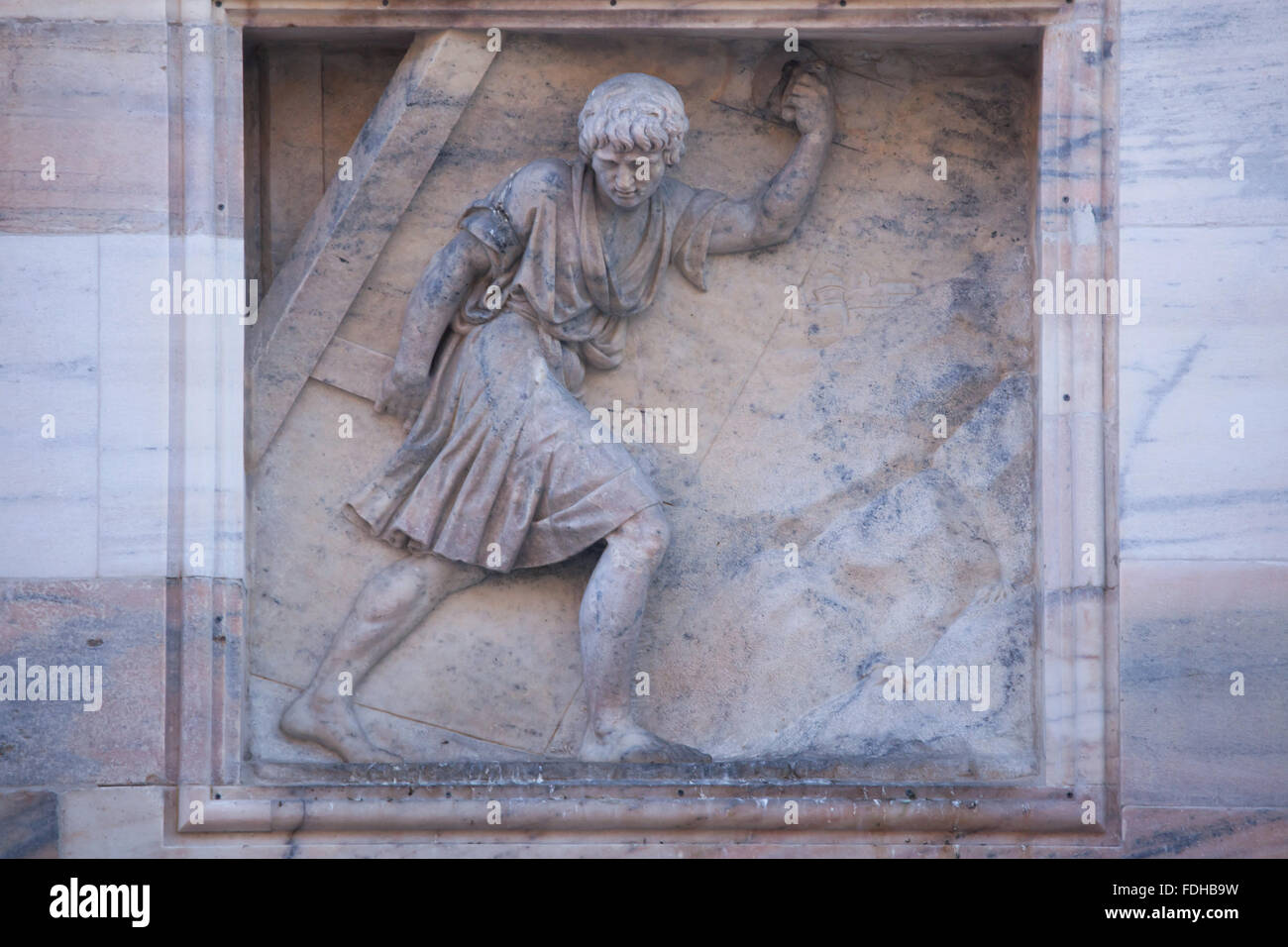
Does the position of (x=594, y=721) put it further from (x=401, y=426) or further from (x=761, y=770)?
(x=401, y=426)

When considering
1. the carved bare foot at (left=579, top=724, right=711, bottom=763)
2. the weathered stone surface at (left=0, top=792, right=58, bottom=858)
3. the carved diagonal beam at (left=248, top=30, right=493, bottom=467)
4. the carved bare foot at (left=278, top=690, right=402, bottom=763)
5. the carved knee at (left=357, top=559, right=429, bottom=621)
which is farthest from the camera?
the carved diagonal beam at (left=248, top=30, right=493, bottom=467)

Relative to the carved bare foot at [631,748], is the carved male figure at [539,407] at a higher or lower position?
higher

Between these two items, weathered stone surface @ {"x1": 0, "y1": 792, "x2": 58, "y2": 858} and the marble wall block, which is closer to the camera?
weathered stone surface @ {"x1": 0, "y1": 792, "x2": 58, "y2": 858}

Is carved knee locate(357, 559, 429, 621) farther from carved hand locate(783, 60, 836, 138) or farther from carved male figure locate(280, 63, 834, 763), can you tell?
carved hand locate(783, 60, 836, 138)

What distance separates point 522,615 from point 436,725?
49 cm

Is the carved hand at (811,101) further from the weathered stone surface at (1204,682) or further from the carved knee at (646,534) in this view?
the weathered stone surface at (1204,682)

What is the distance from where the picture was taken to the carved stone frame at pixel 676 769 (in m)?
8.37

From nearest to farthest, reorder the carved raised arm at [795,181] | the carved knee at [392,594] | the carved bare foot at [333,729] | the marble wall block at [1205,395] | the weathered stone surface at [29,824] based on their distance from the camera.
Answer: the weathered stone surface at [29,824] < the marble wall block at [1205,395] < the carved bare foot at [333,729] < the carved knee at [392,594] < the carved raised arm at [795,181]

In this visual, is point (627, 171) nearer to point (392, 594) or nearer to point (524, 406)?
point (524, 406)

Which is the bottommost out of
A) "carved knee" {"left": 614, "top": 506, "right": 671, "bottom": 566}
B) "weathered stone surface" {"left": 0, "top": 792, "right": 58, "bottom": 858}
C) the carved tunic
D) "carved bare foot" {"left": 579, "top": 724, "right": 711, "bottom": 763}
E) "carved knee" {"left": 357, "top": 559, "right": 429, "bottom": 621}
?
"weathered stone surface" {"left": 0, "top": 792, "right": 58, "bottom": 858}

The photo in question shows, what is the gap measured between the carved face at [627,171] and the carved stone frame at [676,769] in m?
0.51

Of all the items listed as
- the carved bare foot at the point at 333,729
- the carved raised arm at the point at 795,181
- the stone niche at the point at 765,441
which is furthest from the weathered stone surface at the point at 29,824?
the carved raised arm at the point at 795,181

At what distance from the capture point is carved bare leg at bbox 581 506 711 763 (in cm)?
862

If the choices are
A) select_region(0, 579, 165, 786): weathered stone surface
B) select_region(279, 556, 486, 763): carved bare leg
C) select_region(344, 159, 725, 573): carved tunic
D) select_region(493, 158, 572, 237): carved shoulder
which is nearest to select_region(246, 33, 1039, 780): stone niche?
select_region(279, 556, 486, 763): carved bare leg
